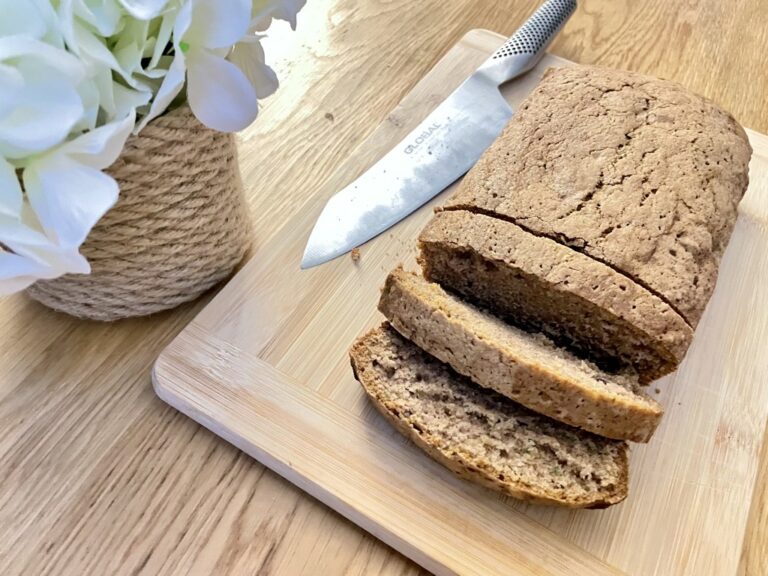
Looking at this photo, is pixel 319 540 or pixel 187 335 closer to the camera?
pixel 319 540

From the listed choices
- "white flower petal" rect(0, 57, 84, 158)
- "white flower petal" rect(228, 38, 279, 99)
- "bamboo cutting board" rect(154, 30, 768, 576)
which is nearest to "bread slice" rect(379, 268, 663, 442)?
"bamboo cutting board" rect(154, 30, 768, 576)

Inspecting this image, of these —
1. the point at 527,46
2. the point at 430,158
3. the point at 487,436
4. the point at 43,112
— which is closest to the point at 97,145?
the point at 43,112

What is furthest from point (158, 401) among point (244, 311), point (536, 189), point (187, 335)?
point (536, 189)

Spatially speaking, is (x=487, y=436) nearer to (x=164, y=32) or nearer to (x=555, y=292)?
(x=555, y=292)

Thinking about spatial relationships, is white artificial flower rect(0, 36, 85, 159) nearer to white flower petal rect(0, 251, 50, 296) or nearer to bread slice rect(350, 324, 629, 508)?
white flower petal rect(0, 251, 50, 296)

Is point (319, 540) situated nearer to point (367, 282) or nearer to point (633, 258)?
point (367, 282)
